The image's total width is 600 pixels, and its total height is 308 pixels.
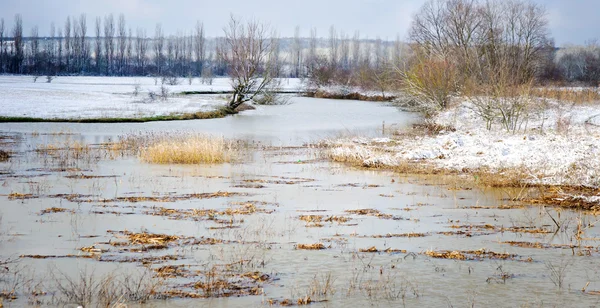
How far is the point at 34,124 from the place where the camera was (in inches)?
1282

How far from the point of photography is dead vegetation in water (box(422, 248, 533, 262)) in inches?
347

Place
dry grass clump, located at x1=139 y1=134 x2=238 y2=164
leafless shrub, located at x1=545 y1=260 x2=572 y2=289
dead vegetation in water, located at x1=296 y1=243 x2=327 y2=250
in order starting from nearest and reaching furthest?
leafless shrub, located at x1=545 y1=260 x2=572 y2=289, dead vegetation in water, located at x1=296 y1=243 x2=327 y2=250, dry grass clump, located at x1=139 y1=134 x2=238 y2=164

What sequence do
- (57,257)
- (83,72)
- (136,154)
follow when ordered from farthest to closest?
(83,72), (136,154), (57,257)

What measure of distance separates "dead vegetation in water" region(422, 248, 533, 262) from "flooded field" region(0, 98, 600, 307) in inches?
1.1

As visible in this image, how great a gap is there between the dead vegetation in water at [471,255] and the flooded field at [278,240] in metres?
0.03

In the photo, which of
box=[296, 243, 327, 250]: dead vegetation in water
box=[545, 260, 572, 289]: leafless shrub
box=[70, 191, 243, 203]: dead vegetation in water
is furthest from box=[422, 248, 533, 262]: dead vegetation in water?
box=[70, 191, 243, 203]: dead vegetation in water

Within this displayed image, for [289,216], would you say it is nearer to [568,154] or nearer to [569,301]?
[569,301]

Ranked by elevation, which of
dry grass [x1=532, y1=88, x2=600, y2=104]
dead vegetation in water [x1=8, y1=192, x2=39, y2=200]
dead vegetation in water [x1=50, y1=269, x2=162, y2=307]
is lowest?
dead vegetation in water [x1=50, y1=269, x2=162, y2=307]

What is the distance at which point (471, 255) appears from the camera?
8.97 metres

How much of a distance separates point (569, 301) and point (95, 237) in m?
6.50

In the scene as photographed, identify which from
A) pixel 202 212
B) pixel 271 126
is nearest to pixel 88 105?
pixel 271 126

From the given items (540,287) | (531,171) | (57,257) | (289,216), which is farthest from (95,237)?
(531,171)

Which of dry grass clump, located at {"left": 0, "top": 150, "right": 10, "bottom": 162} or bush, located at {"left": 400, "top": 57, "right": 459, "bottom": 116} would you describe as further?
bush, located at {"left": 400, "top": 57, "right": 459, "bottom": 116}

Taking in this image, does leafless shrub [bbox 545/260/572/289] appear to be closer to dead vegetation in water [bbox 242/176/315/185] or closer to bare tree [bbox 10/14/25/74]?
dead vegetation in water [bbox 242/176/315/185]
